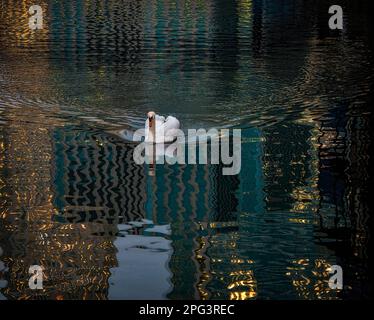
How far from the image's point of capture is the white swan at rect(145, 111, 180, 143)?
1961cm

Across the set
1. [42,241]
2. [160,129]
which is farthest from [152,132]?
[42,241]

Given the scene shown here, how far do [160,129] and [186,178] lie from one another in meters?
1.86

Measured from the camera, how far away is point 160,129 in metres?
19.7

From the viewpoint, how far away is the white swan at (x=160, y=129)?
64.3ft

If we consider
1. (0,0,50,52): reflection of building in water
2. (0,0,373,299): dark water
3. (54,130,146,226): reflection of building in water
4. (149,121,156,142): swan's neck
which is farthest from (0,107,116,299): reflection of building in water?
(0,0,50,52): reflection of building in water

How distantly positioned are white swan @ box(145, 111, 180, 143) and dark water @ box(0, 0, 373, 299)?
21.3 inches

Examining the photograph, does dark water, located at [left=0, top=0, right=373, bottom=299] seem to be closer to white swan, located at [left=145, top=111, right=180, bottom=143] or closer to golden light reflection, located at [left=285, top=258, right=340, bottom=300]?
golden light reflection, located at [left=285, top=258, right=340, bottom=300]

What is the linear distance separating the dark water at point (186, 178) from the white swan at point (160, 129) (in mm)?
540

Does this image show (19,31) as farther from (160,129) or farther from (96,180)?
(96,180)

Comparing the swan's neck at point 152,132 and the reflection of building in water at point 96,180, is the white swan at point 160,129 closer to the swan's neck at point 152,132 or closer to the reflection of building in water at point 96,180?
the swan's neck at point 152,132

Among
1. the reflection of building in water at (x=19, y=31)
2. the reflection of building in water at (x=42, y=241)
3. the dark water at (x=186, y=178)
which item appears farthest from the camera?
the reflection of building in water at (x=19, y=31)

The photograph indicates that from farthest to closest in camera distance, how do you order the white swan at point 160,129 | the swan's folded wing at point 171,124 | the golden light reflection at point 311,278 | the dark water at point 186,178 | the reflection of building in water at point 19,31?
1. the reflection of building in water at point 19,31
2. the swan's folded wing at point 171,124
3. the white swan at point 160,129
4. the dark water at point 186,178
5. the golden light reflection at point 311,278

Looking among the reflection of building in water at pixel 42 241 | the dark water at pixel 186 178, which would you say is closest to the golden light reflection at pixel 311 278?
the dark water at pixel 186 178

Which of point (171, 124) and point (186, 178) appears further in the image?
point (171, 124)
